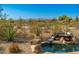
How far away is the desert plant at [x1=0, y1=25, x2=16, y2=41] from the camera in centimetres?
538

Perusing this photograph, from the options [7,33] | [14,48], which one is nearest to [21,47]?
[14,48]

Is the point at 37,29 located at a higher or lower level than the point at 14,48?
higher

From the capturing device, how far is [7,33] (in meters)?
5.39

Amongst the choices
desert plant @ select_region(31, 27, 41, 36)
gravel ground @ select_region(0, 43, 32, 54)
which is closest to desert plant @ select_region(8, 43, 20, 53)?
gravel ground @ select_region(0, 43, 32, 54)

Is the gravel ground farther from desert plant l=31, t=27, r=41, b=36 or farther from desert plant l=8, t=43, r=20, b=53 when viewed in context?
desert plant l=31, t=27, r=41, b=36

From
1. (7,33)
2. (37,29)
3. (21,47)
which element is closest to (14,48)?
(21,47)

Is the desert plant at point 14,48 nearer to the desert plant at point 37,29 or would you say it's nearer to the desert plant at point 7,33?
the desert plant at point 7,33

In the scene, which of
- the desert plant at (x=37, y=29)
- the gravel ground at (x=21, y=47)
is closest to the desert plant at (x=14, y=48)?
the gravel ground at (x=21, y=47)

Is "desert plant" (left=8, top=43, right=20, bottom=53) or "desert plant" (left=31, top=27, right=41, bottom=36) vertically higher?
"desert plant" (left=31, top=27, right=41, bottom=36)

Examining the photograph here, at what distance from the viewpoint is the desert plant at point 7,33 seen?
5.38 metres

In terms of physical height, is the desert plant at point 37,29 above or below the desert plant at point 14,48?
above

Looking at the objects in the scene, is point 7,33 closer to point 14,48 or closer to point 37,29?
point 14,48
